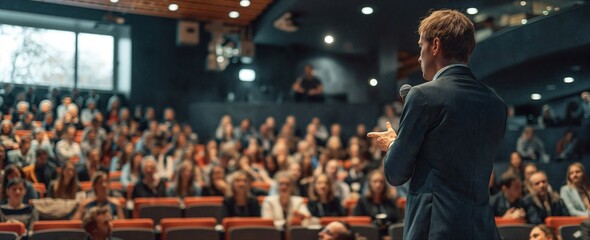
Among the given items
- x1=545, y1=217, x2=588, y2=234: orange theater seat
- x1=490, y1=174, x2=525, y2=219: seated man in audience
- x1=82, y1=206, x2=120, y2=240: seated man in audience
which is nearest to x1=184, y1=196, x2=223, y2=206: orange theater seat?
x1=82, y1=206, x2=120, y2=240: seated man in audience

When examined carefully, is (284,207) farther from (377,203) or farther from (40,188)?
(40,188)

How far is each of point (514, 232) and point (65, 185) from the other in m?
3.32

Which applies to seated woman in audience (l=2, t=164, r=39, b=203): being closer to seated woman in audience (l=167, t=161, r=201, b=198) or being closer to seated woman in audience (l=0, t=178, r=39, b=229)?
seated woman in audience (l=0, t=178, r=39, b=229)

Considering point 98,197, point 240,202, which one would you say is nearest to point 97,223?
point 98,197

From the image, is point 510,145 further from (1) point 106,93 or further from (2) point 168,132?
(2) point 168,132

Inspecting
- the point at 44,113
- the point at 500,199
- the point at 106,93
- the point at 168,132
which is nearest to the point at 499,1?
the point at 500,199

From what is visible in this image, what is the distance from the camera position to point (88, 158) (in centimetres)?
677

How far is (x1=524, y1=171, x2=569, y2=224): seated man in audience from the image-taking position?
5.16 meters

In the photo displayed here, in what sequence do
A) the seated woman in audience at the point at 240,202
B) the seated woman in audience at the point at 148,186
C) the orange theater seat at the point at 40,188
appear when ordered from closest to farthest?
the orange theater seat at the point at 40,188 < the seated woman in audience at the point at 240,202 < the seated woman in audience at the point at 148,186

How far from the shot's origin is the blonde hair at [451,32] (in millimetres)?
1758

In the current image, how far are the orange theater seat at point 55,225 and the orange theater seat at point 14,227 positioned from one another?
24 centimetres

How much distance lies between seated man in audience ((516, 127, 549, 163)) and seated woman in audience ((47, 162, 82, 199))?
4.10 metres

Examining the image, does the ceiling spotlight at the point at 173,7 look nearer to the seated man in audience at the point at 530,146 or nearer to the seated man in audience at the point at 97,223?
the seated man in audience at the point at 97,223

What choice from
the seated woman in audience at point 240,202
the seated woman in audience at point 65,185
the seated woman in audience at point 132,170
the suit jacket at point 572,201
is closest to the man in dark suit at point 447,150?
the suit jacket at point 572,201
